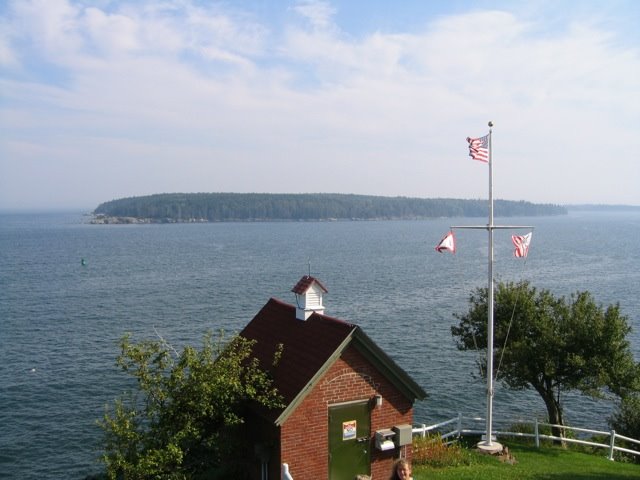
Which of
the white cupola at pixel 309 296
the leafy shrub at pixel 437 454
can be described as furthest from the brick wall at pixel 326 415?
the leafy shrub at pixel 437 454

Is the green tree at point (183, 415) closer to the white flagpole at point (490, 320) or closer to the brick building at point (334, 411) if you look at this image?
the brick building at point (334, 411)

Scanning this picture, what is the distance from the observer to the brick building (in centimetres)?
1408

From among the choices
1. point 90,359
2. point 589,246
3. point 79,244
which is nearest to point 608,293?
point 90,359

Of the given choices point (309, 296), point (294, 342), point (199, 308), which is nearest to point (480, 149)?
point (309, 296)

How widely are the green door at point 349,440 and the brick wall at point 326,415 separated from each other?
15 cm

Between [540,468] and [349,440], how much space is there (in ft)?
23.1

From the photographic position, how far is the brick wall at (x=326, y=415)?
14.0 m

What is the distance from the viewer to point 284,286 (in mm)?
68875

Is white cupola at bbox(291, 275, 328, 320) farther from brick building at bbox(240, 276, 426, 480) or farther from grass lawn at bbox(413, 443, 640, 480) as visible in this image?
grass lawn at bbox(413, 443, 640, 480)

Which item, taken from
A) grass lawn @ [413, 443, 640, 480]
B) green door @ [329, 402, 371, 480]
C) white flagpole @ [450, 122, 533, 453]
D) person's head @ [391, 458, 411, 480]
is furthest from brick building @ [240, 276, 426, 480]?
person's head @ [391, 458, 411, 480]

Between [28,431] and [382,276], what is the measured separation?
5332 centimetres

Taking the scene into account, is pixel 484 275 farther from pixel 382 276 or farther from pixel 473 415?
pixel 473 415

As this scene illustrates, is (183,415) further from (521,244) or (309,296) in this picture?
(521,244)

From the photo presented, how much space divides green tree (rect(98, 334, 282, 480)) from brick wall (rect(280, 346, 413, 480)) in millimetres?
805
